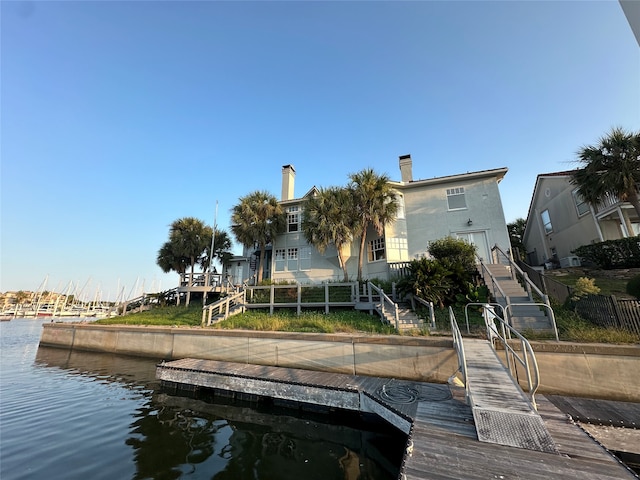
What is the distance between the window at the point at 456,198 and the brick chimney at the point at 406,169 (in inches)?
120

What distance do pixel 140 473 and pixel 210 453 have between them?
1166mm

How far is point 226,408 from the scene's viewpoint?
7656mm

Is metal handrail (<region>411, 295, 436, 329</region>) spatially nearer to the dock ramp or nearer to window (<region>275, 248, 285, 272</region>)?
the dock ramp

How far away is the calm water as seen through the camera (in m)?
4.70

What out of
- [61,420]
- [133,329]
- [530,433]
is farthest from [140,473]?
[133,329]

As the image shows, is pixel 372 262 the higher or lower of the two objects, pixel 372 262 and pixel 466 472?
the higher

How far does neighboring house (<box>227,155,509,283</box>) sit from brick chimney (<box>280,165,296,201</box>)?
1.91m

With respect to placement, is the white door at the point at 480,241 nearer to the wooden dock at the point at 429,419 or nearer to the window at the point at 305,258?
the window at the point at 305,258

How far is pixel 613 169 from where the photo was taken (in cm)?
1415

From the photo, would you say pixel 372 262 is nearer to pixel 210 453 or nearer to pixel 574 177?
pixel 574 177

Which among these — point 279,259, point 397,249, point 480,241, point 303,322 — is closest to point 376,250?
point 397,249

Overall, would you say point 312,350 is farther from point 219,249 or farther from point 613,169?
point 219,249

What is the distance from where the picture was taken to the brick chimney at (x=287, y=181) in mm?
23188

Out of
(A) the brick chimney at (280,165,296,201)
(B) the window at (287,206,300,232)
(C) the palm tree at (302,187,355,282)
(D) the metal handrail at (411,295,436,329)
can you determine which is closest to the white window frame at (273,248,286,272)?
(B) the window at (287,206,300,232)
